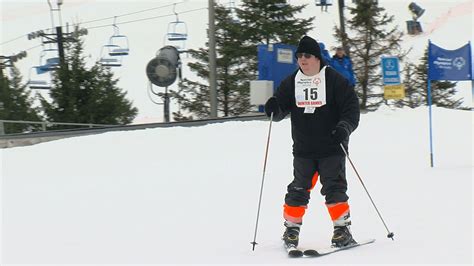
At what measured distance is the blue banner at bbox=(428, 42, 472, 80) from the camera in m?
8.63

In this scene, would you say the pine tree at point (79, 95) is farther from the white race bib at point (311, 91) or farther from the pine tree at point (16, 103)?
the white race bib at point (311, 91)

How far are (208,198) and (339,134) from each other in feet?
9.55

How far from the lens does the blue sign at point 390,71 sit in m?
17.3

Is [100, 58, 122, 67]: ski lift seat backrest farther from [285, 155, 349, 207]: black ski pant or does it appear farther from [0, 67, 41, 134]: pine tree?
[285, 155, 349, 207]: black ski pant

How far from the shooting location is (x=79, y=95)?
80.4 feet

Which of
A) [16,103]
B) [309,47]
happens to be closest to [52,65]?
[16,103]

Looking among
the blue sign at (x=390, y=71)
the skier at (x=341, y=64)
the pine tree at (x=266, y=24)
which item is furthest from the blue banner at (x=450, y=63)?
the pine tree at (x=266, y=24)

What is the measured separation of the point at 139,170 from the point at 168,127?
12.5 feet

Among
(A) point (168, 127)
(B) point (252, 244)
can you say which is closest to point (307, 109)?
(B) point (252, 244)

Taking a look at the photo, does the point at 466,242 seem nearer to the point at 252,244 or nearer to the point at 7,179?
the point at 252,244

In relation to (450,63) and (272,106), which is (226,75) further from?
(272,106)

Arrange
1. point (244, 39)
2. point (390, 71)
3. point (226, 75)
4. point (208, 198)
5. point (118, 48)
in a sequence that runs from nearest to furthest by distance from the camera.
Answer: point (208, 198)
point (390, 71)
point (226, 75)
point (244, 39)
point (118, 48)

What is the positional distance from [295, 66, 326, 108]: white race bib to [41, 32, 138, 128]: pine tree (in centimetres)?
2064

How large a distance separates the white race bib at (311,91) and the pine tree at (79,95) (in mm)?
20636
